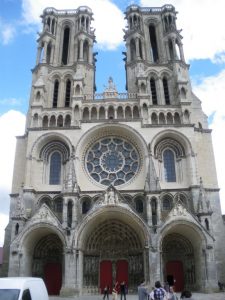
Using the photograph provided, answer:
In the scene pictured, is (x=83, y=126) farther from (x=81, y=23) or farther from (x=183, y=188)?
(x=81, y=23)

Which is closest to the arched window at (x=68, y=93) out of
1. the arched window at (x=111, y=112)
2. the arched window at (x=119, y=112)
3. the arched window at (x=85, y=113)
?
the arched window at (x=85, y=113)

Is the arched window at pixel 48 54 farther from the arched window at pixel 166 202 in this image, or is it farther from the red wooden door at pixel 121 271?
the red wooden door at pixel 121 271

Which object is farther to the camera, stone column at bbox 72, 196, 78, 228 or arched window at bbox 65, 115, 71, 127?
arched window at bbox 65, 115, 71, 127

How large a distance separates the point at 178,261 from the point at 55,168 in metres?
13.0

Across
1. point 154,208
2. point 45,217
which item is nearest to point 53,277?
point 45,217

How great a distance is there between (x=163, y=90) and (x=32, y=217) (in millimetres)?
18049

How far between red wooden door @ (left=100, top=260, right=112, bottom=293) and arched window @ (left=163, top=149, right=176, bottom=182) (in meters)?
8.61

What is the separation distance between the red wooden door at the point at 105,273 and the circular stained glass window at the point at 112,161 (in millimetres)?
6410

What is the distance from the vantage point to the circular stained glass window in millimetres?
28359

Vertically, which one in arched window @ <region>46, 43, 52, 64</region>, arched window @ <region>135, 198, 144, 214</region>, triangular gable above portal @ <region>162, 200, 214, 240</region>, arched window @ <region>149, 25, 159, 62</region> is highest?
arched window @ <region>149, 25, 159, 62</region>

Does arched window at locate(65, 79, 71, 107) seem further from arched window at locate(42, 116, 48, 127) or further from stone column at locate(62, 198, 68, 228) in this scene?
stone column at locate(62, 198, 68, 228)

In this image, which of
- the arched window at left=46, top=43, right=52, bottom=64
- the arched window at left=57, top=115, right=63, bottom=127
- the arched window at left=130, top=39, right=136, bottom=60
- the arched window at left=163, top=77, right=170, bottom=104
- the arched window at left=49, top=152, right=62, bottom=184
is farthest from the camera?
the arched window at left=130, top=39, right=136, bottom=60

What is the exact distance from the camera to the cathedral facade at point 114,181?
24.0m

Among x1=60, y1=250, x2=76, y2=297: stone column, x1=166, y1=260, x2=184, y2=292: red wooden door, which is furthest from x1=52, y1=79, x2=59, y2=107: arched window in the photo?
x1=166, y1=260, x2=184, y2=292: red wooden door
